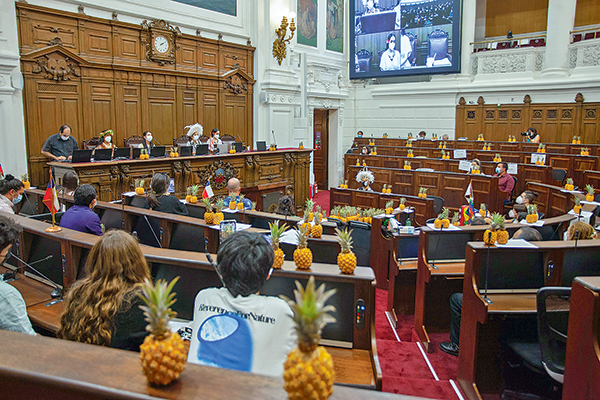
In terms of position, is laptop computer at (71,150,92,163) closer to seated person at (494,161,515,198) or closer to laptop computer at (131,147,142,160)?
laptop computer at (131,147,142,160)

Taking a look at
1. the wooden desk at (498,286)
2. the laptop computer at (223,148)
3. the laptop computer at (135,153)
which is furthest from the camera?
the laptop computer at (223,148)

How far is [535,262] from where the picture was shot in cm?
347

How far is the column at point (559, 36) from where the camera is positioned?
41.0 ft

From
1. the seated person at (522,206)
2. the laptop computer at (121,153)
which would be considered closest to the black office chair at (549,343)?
the seated person at (522,206)

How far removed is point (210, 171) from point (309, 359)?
793 cm

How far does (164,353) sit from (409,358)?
3225 millimetres

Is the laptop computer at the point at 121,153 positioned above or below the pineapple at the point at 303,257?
above

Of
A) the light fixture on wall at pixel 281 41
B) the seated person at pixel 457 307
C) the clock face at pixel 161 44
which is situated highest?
the light fixture on wall at pixel 281 41

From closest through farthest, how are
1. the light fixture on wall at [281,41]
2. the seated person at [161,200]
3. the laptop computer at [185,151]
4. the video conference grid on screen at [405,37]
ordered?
the seated person at [161,200]
the laptop computer at [185,151]
the light fixture on wall at [281,41]
the video conference grid on screen at [405,37]

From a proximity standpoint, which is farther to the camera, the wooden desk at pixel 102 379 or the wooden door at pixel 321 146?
the wooden door at pixel 321 146

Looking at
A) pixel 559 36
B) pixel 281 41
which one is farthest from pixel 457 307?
pixel 559 36

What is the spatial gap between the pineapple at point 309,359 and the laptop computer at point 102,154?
268 inches

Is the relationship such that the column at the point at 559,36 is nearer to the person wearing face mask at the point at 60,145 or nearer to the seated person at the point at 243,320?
the person wearing face mask at the point at 60,145

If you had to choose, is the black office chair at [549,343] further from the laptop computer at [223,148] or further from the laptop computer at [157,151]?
the laptop computer at [223,148]
